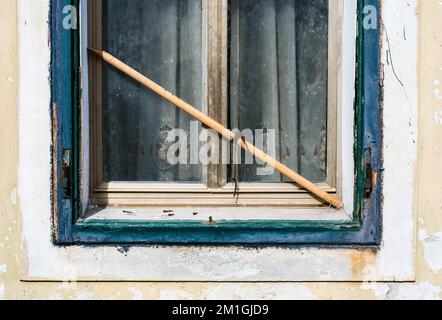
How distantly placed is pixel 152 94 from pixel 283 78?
0.50m

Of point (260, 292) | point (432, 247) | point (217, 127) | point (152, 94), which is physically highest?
point (152, 94)

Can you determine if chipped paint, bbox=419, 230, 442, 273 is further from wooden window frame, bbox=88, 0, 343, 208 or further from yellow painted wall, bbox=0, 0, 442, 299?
wooden window frame, bbox=88, 0, 343, 208

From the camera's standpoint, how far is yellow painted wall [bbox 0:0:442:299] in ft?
8.13

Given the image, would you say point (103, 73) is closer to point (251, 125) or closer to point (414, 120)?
point (251, 125)

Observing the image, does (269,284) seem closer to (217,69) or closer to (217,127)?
(217,127)

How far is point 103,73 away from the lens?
268 centimetres

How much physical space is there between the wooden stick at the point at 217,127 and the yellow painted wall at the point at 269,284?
31cm

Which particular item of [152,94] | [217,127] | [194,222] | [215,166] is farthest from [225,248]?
[152,94]

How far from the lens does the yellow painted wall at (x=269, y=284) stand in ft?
8.13

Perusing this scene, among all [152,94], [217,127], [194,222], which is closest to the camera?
[194,222]

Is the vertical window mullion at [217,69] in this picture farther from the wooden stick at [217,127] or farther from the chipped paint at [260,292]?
the chipped paint at [260,292]

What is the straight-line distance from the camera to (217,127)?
2600 mm
